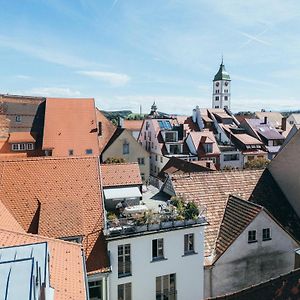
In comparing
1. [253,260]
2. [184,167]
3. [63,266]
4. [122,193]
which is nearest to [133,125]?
[184,167]

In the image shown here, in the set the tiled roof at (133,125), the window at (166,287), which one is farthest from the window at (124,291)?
the tiled roof at (133,125)

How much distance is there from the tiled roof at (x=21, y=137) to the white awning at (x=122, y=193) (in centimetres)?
2445

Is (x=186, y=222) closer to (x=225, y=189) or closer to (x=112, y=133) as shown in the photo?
(x=225, y=189)

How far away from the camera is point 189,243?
59.9 feet

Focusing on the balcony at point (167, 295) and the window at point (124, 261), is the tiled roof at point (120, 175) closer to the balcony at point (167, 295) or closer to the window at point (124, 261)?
the window at point (124, 261)

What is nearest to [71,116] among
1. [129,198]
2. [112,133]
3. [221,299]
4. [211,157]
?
[112,133]

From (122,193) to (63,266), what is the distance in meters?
8.57

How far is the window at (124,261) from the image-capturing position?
16.7m

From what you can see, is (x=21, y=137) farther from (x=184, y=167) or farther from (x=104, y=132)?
(x=184, y=167)

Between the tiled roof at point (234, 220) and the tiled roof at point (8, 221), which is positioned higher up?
the tiled roof at point (8, 221)

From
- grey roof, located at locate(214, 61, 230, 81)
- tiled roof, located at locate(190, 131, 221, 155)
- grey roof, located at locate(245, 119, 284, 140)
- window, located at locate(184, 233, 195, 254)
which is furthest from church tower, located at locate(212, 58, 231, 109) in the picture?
window, located at locate(184, 233, 195, 254)

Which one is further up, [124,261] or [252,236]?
[252,236]

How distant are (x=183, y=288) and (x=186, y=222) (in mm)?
3847

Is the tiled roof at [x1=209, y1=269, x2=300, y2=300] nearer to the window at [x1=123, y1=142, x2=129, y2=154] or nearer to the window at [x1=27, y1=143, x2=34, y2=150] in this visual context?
the window at [x1=123, y1=142, x2=129, y2=154]
